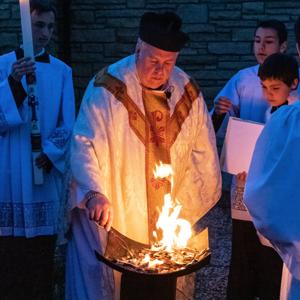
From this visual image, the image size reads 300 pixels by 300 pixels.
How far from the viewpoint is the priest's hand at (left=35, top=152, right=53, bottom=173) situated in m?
3.66

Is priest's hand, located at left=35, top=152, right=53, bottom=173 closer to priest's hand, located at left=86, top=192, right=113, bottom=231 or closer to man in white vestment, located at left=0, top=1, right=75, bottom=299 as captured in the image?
man in white vestment, located at left=0, top=1, right=75, bottom=299

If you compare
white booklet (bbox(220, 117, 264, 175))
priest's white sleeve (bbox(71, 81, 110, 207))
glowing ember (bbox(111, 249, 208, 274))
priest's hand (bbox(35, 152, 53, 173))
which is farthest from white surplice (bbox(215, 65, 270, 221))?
priest's hand (bbox(35, 152, 53, 173))

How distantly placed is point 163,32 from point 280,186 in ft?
3.93

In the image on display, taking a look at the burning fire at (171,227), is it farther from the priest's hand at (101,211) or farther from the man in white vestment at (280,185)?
the man in white vestment at (280,185)

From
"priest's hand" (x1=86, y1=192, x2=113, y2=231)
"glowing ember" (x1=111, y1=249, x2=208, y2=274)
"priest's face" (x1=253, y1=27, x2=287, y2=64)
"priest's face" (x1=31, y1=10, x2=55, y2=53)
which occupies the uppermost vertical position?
"priest's face" (x1=31, y1=10, x2=55, y2=53)

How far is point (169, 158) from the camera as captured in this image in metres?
3.05

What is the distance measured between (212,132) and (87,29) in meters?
4.11

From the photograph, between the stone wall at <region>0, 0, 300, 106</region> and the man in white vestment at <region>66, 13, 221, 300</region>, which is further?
the stone wall at <region>0, 0, 300, 106</region>

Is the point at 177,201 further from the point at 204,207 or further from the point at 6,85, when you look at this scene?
the point at 6,85

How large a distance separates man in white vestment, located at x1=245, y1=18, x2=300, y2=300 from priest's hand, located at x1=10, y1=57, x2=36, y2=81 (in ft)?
6.01

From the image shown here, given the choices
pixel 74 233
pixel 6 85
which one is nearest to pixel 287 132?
pixel 74 233

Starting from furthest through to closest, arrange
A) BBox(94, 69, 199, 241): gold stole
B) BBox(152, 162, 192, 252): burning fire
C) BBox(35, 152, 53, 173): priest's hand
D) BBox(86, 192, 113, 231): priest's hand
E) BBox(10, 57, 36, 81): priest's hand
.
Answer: BBox(35, 152, 53, 173): priest's hand < BBox(10, 57, 36, 81): priest's hand < BBox(94, 69, 199, 241): gold stole < BBox(152, 162, 192, 252): burning fire < BBox(86, 192, 113, 231): priest's hand

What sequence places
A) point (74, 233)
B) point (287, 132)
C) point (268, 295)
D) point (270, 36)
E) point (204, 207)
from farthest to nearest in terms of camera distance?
point (270, 36) → point (268, 295) → point (204, 207) → point (74, 233) → point (287, 132)

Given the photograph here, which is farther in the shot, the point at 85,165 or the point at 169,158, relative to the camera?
the point at 169,158
